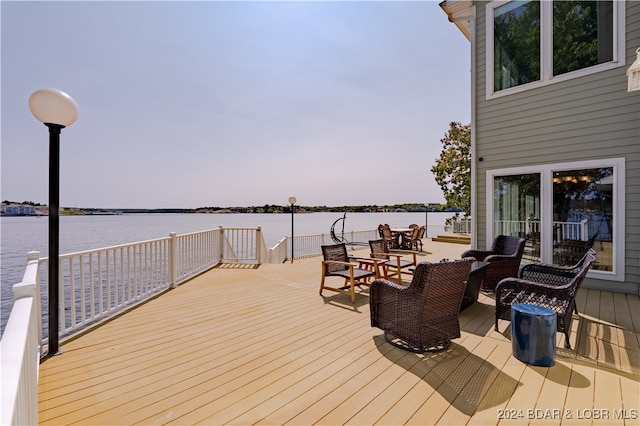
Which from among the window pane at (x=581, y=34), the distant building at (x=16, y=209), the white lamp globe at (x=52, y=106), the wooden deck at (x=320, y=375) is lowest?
the wooden deck at (x=320, y=375)

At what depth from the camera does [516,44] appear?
5750 mm

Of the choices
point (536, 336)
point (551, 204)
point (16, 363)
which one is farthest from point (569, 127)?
point (16, 363)

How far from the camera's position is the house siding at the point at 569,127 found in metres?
4.54

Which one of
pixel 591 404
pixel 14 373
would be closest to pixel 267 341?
pixel 14 373

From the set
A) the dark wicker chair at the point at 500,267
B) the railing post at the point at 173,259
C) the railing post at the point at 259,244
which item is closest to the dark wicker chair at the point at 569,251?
the dark wicker chair at the point at 500,267

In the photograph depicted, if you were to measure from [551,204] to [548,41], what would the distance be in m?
2.98

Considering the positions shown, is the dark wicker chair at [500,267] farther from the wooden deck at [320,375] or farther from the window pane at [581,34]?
the window pane at [581,34]

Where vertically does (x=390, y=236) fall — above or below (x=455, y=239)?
above

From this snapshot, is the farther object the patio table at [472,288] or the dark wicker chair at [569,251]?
the dark wicker chair at [569,251]

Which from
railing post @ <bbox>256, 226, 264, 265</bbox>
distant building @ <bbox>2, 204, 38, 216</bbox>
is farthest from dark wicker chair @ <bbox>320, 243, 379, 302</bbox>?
distant building @ <bbox>2, 204, 38, 216</bbox>

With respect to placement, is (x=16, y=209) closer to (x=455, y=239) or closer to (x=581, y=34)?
(x=455, y=239)

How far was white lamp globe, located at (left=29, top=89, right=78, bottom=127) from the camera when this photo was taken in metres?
2.59

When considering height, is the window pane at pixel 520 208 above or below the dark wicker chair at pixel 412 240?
above

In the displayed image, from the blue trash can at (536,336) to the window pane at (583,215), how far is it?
316 cm
